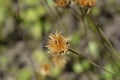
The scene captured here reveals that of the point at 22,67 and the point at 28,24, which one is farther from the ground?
the point at 28,24

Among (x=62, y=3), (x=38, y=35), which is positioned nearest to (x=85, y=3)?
(x=62, y=3)

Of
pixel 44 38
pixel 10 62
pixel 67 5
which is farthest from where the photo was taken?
pixel 10 62

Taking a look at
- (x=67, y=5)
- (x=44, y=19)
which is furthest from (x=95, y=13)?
(x=67, y=5)

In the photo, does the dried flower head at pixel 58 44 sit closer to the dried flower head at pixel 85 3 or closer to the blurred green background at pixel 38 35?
the dried flower head at pixel 85 3

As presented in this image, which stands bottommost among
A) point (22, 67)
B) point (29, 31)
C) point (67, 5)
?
point (22, 67)

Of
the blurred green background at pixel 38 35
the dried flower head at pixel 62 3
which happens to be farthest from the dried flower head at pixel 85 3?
the blurred green background at pixel 38 35

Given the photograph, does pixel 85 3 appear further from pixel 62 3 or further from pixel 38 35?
pixel 38 35

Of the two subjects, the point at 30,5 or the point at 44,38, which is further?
the point at 30,5

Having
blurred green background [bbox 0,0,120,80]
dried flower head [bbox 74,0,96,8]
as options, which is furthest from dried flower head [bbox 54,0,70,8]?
blurred green background [bbox 0,0,120,80]

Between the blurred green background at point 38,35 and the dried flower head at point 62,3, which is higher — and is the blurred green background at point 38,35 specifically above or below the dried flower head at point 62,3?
below

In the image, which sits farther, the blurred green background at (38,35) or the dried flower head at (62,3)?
the blurred green background at (38,35)

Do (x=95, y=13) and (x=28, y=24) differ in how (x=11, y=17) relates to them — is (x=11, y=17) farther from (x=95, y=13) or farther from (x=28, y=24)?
(x=95, y=13)
